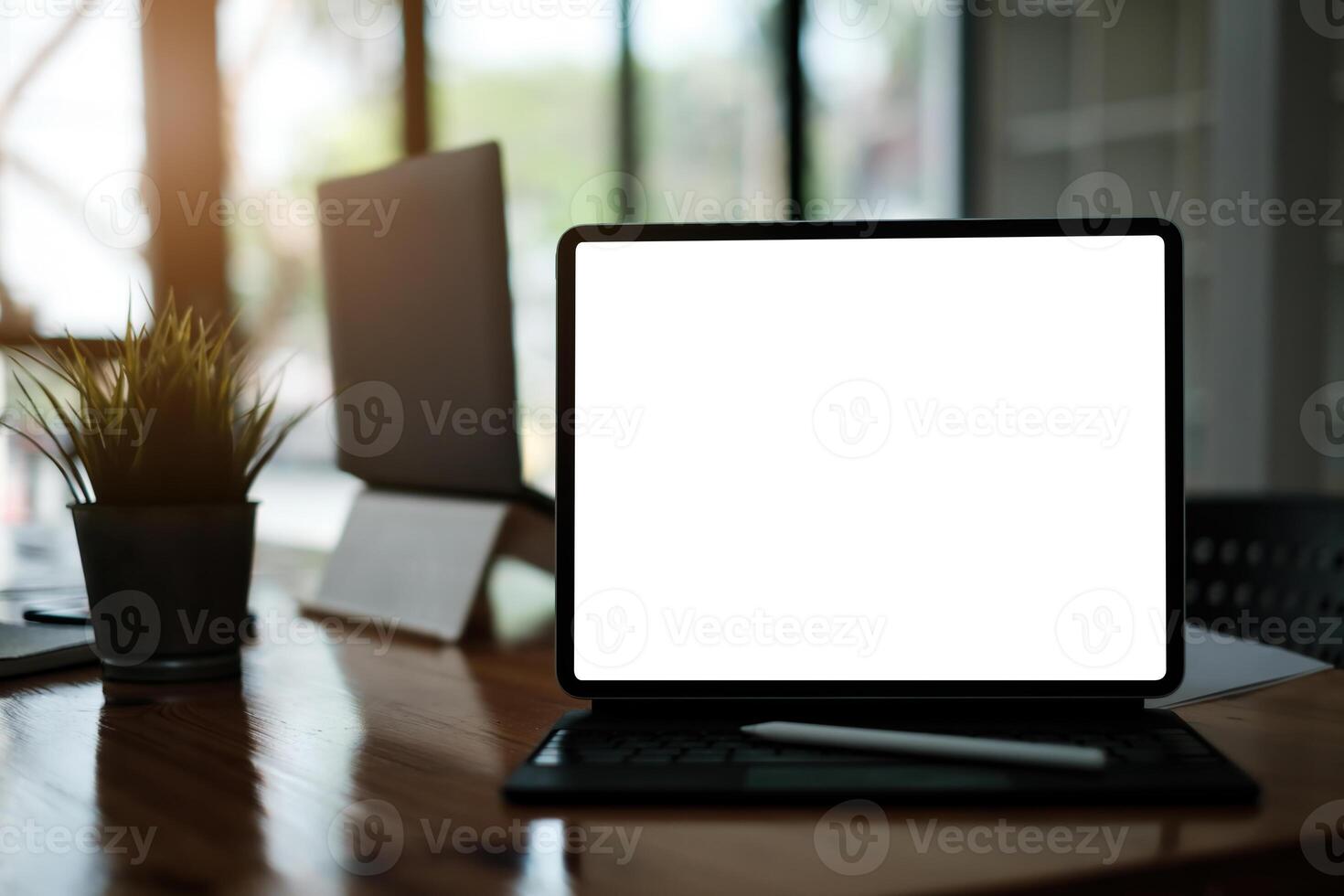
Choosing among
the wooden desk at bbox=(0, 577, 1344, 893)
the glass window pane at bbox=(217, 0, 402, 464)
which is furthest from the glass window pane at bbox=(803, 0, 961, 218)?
the wooden desk at bbox=(0, 577, 1344, 893)

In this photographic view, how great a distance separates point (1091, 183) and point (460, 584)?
333 cm

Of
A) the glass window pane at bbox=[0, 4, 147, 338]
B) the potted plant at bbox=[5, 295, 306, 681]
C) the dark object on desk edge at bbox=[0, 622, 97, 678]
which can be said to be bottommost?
the dark object on desk edge at bbox=[0, 622, 97, 678]

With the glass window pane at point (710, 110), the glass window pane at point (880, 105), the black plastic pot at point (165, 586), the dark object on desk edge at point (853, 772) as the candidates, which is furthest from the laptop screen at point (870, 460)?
the glass window pane at point (880, 105)

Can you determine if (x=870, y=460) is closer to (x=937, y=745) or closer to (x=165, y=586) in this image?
(x=937, y=745)

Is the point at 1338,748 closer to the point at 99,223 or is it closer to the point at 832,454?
the point at 832,454

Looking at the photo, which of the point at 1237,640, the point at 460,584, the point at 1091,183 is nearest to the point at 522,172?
the point at 1091,183

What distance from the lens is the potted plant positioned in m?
0.83

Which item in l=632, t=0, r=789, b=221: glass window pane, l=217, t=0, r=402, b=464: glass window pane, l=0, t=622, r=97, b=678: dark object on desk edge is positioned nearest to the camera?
l=0, t=622, r=97, b=678: dark object on desk edge

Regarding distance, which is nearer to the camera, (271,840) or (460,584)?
(271,840)

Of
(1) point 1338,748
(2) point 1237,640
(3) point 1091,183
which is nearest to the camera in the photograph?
(1) point 1338,748

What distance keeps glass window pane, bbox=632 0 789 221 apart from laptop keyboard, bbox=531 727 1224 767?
356cm

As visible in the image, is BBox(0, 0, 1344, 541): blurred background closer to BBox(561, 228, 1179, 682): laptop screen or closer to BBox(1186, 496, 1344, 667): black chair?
BBox(1186, 496, 1344, 667): black chair

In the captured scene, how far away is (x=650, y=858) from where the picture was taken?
1.53 ft

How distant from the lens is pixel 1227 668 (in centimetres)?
83
